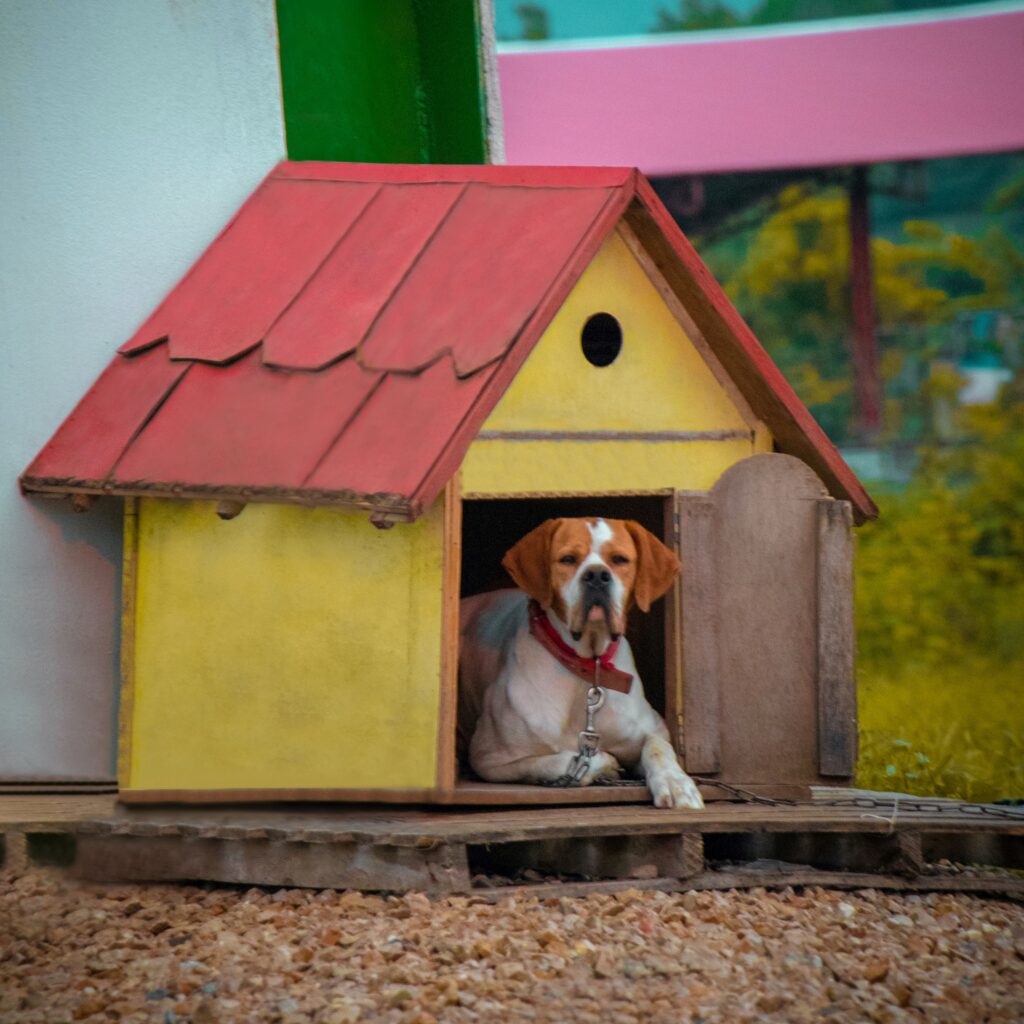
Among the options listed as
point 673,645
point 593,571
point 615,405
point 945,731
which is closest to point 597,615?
point 593,571

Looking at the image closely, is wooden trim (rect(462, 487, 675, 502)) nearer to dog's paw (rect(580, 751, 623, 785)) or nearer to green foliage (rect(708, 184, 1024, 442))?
dog's paw (rect(580, 751, 623, 785))

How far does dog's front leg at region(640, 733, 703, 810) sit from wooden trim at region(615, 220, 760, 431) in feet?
4.18

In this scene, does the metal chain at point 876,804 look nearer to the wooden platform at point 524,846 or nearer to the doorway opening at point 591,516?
the wooden platform at point 524,846

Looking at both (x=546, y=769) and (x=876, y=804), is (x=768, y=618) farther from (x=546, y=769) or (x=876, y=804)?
(x=546, y=769)

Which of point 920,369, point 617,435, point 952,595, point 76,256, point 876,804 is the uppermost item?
point 920,369

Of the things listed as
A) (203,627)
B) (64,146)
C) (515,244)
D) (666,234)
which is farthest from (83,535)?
(666,234)

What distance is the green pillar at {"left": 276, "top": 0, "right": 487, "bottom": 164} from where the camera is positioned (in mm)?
6832

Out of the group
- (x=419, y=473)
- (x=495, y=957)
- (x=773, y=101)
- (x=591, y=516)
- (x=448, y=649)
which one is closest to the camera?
(x=495, y=957)

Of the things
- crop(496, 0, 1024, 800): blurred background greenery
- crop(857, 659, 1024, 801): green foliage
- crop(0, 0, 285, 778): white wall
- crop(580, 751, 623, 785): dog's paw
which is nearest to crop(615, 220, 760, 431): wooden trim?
crop(580, 751, 623, 785): dog's paw

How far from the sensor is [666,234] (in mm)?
5488

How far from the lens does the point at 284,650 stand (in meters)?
5.22

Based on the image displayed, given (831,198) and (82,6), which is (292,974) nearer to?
(82,6)

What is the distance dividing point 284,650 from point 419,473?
888 millimetres

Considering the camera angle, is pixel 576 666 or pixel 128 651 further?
pixel 576 666
